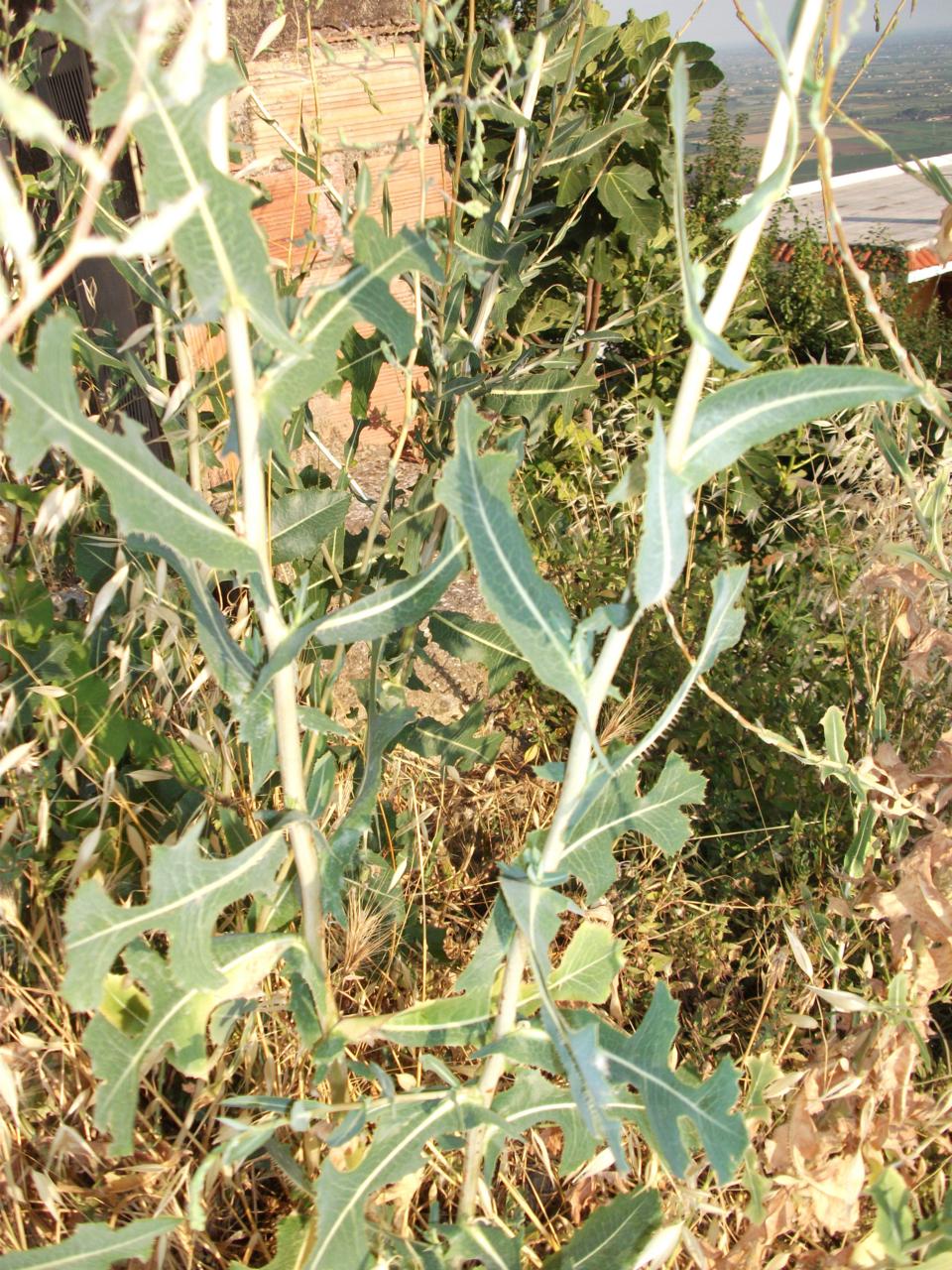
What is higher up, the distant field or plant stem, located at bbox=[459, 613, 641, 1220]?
the distant field

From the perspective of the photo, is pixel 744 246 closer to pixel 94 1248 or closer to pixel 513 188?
pixel 513 188

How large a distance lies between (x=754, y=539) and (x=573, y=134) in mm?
1678

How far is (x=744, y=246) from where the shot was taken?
2.12 ft

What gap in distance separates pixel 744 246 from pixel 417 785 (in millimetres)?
1294

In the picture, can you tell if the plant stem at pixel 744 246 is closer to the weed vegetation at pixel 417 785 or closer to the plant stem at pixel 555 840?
the weed vegetation at pixel 417 785

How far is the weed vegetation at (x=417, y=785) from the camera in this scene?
2.20ft

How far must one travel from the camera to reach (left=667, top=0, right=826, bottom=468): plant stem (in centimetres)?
60

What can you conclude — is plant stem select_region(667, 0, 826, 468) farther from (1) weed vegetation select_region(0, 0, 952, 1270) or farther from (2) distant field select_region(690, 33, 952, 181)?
(2) distant field select_region(690, 33, 952, 181)

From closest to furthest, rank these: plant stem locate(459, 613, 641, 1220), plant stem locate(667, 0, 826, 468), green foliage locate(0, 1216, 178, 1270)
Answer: plant stem locate(667, 0, 826, 468)
plant stem locate(459, 613, 641, 1220)
green foliage locate(0, 1216, 178, 1270)

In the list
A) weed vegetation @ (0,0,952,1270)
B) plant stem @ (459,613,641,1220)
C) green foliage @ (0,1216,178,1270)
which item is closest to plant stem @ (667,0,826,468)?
weed vegetation @ (0,0,952,1270)

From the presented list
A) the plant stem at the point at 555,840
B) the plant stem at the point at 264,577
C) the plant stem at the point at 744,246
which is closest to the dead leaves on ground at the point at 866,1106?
the plant stem at the point at 555,840

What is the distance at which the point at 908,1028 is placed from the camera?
111 centimetres

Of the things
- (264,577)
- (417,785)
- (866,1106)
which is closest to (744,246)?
(264,577)

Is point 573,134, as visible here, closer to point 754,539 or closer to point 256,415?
point 256,415
